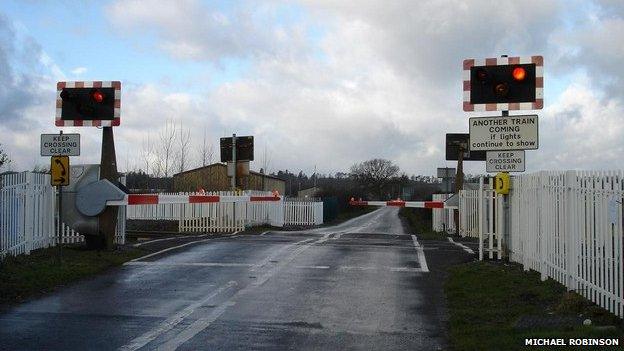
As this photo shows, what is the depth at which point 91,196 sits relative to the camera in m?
14.7

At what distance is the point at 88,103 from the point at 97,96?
9.3 inches

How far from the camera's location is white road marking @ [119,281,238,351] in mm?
6898

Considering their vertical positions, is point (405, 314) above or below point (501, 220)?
below

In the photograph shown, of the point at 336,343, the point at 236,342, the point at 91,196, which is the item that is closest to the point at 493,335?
the point at 336,343

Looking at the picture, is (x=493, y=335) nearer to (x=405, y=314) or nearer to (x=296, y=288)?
(x=405, y=314)

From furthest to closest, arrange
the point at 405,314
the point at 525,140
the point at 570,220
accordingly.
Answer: the point at 525,140 → the point at 570,220 → the point at 405,314

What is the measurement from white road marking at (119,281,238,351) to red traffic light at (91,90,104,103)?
5.94 m

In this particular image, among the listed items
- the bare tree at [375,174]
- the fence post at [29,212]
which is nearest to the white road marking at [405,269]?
the fence post at [29,212]

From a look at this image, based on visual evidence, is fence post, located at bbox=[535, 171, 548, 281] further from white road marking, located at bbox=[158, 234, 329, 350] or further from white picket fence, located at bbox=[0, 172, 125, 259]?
white picket fence, located at bbox=[0, 172, 125, 259]

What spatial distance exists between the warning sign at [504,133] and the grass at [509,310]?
2.27m

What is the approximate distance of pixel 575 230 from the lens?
923 centimetres

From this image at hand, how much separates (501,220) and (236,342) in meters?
7.83

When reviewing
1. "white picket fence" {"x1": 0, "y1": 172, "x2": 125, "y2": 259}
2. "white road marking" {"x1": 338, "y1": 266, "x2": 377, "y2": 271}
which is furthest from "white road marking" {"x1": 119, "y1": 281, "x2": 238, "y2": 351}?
"white picket fence" {"x1": 0, "y1": 172, "x2": 125, "y2": 259}

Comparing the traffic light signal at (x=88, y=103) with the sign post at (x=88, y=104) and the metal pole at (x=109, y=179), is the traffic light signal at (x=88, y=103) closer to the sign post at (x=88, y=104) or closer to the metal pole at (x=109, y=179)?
the sign post at (x=88, y=104)
